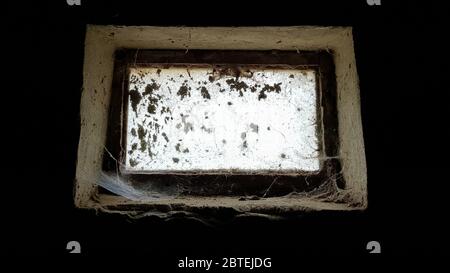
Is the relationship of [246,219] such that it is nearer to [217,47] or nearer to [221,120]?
[221,120]

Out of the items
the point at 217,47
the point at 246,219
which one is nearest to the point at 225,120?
the point at 217,47

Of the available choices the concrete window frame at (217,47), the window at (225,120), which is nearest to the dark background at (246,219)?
the concrete window frame at (217,47)

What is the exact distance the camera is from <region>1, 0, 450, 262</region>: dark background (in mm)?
881

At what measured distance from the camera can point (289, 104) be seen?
1.30m

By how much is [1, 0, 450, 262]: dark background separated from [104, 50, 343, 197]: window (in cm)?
30

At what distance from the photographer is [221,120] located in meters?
1.29

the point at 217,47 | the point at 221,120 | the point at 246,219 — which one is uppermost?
the point at 217,47

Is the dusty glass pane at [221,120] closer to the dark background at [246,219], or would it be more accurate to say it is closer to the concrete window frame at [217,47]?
the concrete window frame at [217,47]

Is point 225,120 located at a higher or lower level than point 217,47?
lower

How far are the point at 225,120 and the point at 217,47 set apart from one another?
0.22 m

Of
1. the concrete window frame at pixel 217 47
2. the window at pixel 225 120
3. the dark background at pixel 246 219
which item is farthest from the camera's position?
the window at pixel 225 120

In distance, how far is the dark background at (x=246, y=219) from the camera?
0.88 meters

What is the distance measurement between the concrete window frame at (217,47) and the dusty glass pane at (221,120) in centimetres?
9
